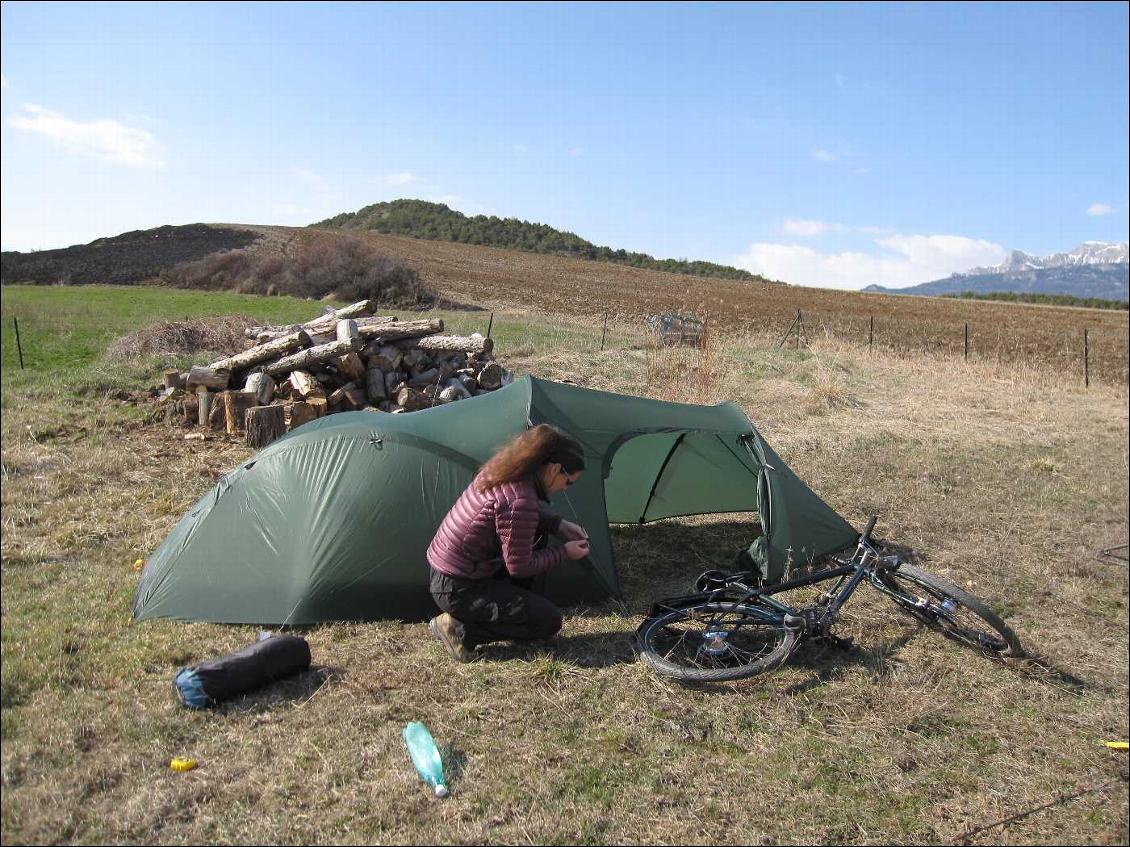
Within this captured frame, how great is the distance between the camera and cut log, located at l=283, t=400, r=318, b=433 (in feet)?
29.6

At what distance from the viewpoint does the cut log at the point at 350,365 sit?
9.80 meters

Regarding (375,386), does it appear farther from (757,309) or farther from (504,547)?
(757,309)

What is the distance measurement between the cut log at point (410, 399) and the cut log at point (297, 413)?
1.14 m

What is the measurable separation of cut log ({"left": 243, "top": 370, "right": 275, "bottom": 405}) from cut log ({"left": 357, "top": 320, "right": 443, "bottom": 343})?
52.2 inches

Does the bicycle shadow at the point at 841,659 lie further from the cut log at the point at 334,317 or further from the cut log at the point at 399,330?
the cut log at the point at 334,317

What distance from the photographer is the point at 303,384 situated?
9.41 metres

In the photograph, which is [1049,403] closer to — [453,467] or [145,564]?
[453,467]

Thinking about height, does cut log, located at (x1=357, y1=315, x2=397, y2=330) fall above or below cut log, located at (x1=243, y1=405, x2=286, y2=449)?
above

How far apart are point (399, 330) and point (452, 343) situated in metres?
0.69

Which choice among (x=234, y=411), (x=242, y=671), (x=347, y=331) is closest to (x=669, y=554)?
(x=242, y=671)

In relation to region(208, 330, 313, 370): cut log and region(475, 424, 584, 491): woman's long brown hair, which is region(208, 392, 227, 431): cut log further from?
region(475, 424, 584, 491): woman's long brown hair

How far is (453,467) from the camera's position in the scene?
5.38 meters

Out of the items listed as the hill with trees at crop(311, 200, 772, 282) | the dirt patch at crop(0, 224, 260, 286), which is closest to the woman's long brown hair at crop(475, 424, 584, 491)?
the dirt patch at crop(0, 224, 260, 286)

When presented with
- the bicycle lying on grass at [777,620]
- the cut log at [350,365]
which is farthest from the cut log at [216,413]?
the bicycle lying on grass at [777,620]
